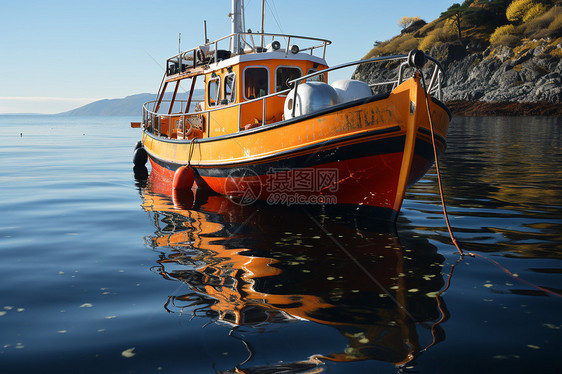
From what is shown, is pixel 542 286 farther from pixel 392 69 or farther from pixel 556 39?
pixel 392 69

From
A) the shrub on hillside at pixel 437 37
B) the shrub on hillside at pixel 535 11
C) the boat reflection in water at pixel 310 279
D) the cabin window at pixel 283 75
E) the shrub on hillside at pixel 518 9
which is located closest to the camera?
the boat reflection in water at pixel 310 279

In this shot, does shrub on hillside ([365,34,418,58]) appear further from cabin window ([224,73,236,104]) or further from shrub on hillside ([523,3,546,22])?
cabin window ([224,73,236,104])

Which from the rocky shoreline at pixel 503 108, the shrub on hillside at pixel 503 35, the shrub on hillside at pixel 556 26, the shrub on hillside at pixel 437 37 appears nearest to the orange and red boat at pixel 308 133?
the rocky shoreline at pixel 503 108

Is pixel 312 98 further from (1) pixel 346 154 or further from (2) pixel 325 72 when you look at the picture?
(1) pixel 346 154

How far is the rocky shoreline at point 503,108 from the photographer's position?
52.7m

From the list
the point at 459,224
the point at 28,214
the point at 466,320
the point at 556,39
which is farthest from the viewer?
the point at 556,39

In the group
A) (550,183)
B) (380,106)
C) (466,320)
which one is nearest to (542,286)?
(466,320)

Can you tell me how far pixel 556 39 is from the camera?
2554 inches

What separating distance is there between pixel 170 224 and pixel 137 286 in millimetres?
3393

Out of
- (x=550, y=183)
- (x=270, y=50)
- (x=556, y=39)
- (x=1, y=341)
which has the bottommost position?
(x=1, y=341)

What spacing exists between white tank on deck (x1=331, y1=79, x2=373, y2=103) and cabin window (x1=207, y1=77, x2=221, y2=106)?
3.54 metres

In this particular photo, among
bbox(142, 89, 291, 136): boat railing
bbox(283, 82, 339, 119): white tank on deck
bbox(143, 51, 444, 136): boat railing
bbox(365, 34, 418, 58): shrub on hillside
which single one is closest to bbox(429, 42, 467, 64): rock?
bbox(365, 34, 418, 58): shrub on hillside

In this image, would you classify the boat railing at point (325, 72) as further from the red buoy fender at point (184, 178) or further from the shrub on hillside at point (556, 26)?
the shrub on hillside at point (556, 26)

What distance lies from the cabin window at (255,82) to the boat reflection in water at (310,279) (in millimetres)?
3276
